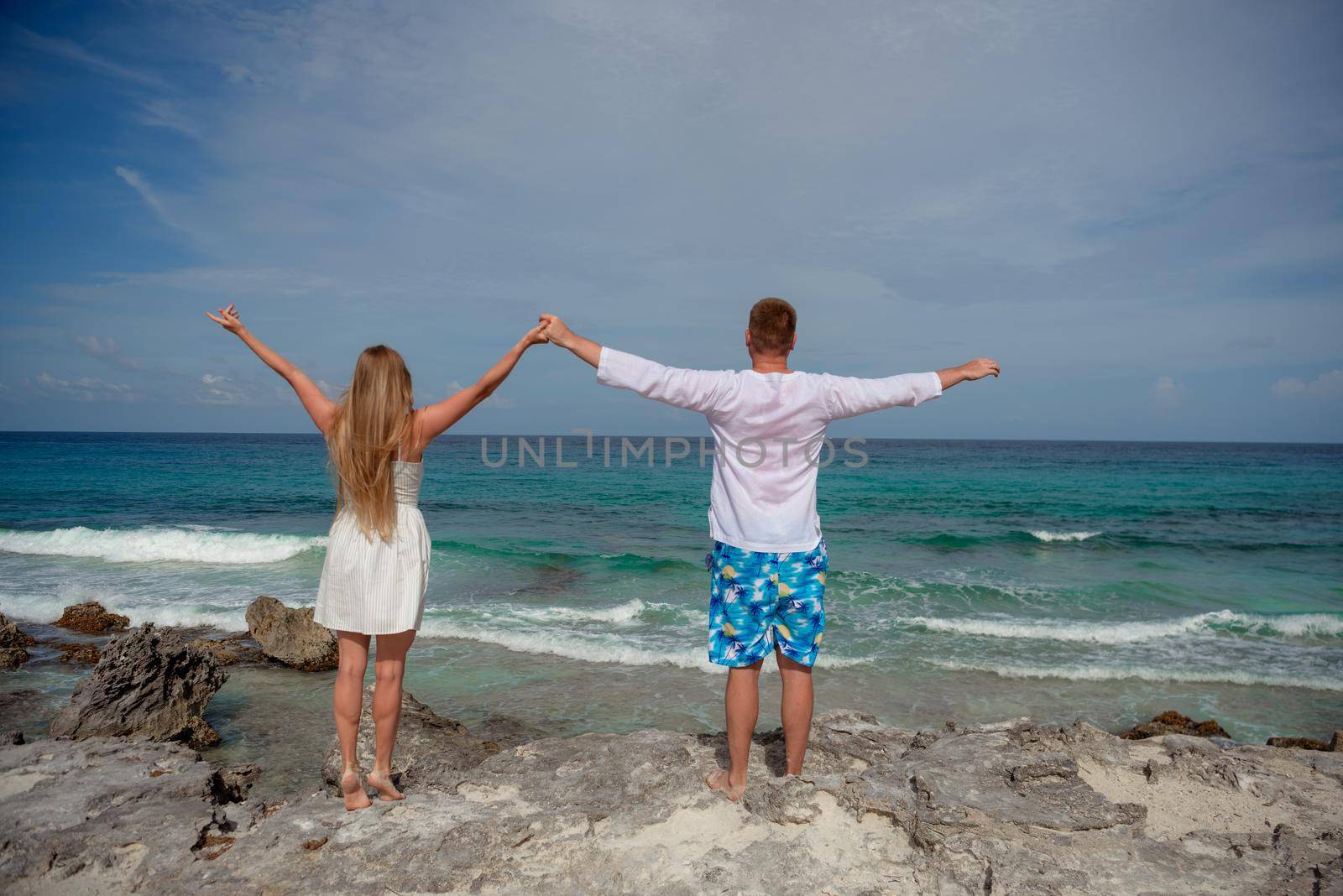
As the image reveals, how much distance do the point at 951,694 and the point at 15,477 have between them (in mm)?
41326

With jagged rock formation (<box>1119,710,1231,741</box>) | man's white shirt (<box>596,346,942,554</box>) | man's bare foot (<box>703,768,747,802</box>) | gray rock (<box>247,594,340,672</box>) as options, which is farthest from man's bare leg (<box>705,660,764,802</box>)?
gray rock (<box>247,594,340,672</box>)

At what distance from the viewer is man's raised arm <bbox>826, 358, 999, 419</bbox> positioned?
10.8 feet

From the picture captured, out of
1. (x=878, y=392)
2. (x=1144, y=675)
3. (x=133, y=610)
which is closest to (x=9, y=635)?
(x=133, y=610)

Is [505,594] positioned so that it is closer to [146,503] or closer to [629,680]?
[629,680]

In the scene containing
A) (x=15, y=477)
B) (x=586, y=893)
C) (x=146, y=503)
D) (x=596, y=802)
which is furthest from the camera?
(x=15, y=477)

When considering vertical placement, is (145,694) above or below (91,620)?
Answer: above

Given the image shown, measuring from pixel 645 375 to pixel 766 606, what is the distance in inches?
47.2

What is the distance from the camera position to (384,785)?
3.51 meters

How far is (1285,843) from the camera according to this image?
3055 millimetres

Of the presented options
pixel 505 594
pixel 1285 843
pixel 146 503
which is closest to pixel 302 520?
pixel 146 503

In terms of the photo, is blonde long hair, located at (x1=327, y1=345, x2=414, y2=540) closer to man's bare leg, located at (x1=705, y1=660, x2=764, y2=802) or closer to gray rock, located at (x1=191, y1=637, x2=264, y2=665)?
man's bare leg, located at (x1=705, y1=660, x2=764, y2=802)

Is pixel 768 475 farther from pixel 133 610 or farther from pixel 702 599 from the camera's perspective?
pixel 133 610

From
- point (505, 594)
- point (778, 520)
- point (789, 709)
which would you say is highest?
point (778, 520)

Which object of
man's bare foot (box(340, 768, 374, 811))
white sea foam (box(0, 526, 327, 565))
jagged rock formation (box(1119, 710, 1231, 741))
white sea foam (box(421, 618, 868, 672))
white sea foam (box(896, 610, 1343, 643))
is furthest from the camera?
white sea foam (box(0, 526, 327, 565))
